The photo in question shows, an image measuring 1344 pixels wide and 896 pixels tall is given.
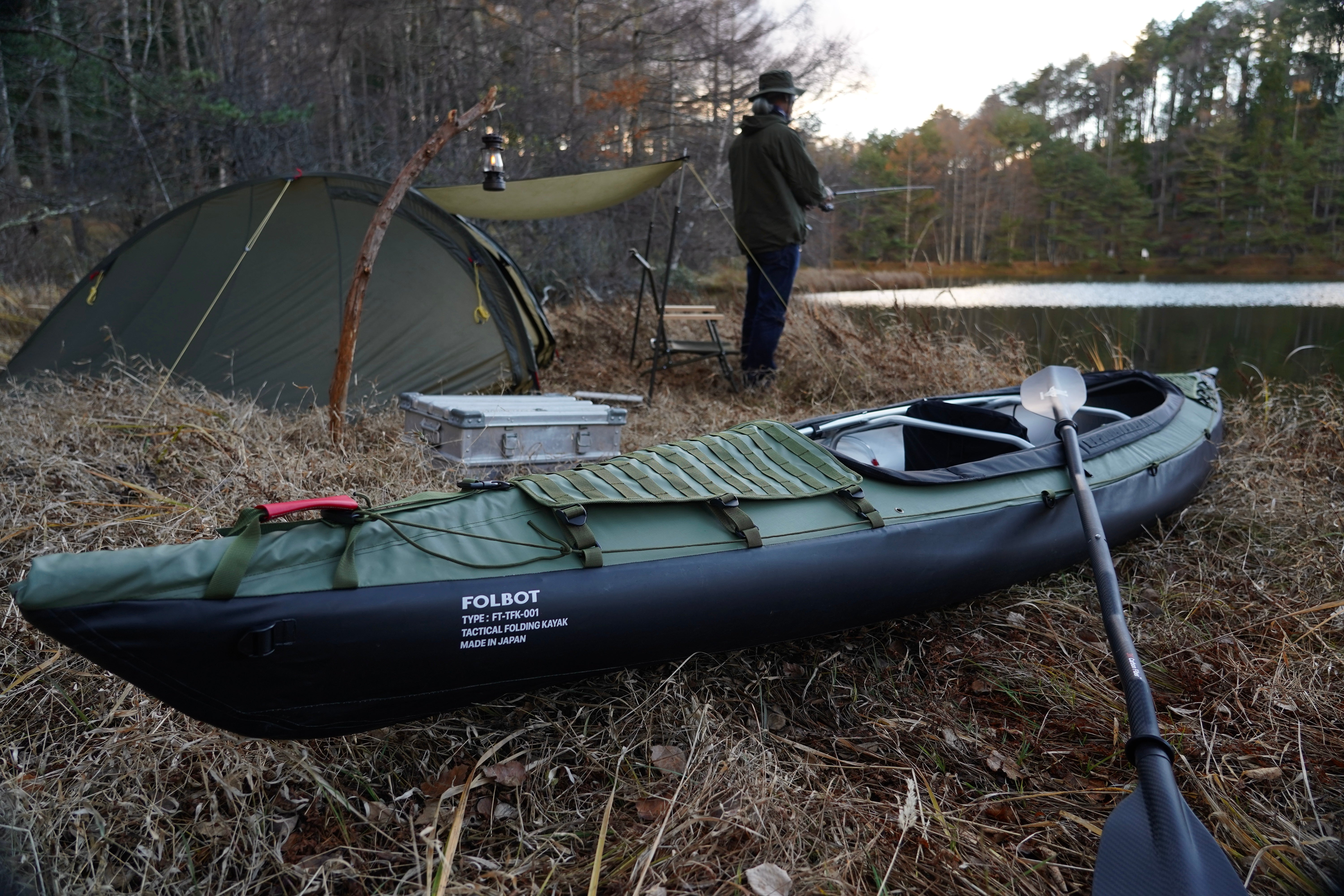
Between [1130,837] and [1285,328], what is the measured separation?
42.6 ft

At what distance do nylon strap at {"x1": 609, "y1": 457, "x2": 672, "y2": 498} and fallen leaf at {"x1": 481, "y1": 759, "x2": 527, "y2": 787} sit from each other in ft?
2.32

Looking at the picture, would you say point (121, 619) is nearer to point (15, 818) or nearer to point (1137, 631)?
point (15, 818)

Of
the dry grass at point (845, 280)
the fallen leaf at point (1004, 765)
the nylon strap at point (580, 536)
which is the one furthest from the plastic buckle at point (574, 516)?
the dry grass at point (845, 280)

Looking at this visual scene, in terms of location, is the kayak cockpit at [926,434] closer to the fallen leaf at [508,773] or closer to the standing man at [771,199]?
the fallen leaf at [508,773]

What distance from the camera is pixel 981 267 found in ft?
107

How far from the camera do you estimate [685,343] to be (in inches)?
236

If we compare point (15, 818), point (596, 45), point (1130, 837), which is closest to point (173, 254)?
point (15, 818)

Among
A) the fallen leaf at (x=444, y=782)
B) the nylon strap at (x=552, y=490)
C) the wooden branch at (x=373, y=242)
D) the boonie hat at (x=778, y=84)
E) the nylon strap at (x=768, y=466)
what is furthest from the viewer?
the boonie hat at (x=778, y=84)

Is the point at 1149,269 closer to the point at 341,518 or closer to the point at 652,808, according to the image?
the point at 652,808

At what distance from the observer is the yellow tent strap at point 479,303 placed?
16.9ft

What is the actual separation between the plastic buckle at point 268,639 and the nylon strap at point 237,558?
0.08m

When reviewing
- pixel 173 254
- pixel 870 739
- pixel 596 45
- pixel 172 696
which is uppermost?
pixel 596 45

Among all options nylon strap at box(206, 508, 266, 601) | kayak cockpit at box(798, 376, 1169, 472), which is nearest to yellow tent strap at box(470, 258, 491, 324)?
kayak cockpit at box(798, 376, 1169, 472)

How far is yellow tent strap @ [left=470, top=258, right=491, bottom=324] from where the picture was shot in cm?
514
